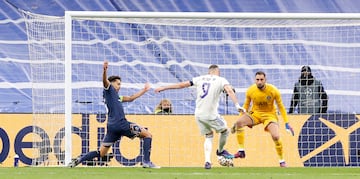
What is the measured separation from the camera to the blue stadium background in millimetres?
22797

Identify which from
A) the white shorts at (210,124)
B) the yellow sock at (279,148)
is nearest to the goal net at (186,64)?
the yellow sock at (279,148)

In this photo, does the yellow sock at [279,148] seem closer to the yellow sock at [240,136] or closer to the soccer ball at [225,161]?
the yellow sock at [240,136]

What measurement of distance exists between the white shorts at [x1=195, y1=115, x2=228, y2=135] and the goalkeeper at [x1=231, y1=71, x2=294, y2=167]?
1.01 m

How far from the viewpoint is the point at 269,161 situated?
2095 centimetres

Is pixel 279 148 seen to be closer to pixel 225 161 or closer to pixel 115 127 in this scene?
pixel 225 161

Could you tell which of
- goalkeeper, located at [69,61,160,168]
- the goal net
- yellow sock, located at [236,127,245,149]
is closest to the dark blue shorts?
goalkeeper, located at [69,61,160,168]

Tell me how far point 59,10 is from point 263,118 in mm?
6524

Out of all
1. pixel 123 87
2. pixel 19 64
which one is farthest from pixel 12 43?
pixel 123 87

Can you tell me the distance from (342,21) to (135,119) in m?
4.57

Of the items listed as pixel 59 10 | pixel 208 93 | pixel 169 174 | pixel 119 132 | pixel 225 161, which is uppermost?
pixel 59 10

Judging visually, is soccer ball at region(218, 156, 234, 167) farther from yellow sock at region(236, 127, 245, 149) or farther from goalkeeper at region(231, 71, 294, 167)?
yellow sock at region(236, 127, 245, 149)

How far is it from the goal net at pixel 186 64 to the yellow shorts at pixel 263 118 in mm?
1133

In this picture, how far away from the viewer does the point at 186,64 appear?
22516 millimetres

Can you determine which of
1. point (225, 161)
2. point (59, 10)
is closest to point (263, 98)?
point (225, 161)
